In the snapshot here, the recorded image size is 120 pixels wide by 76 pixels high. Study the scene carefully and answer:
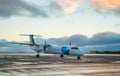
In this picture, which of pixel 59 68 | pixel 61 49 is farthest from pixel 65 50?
pixel 59 68

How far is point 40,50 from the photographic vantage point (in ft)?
275

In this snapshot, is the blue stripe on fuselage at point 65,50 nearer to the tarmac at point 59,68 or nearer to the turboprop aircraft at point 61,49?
the turboprop aircraft at point 61,49

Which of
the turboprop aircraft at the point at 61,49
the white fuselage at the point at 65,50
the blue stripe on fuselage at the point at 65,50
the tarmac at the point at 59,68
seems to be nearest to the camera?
the tarmac at the point at 59,68

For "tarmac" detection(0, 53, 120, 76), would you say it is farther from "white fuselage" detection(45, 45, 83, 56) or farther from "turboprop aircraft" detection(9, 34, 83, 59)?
"turboprop aircraft" detection(9, 34, 83, 59)

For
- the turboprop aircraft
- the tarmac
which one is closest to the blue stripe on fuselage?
the turboprop aircraft

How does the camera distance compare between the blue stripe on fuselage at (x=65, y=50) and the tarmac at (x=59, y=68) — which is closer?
the tarmac at (x=59, y=68)

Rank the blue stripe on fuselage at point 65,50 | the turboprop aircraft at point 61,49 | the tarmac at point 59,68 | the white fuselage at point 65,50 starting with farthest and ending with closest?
the blue stripe on fuselage at point 65,50 < the turboprop aircraft at point 61,49 < the white fuselage at point 65,50 < the tarmac at point 59,68

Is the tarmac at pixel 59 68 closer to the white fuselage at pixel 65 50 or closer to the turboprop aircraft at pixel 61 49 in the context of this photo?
the white fuselage at pixel 65 50

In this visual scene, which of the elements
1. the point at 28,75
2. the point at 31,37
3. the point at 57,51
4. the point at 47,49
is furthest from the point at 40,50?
the point at 28,75

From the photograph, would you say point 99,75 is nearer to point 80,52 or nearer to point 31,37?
point 80,52

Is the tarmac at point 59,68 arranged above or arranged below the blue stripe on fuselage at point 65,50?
below

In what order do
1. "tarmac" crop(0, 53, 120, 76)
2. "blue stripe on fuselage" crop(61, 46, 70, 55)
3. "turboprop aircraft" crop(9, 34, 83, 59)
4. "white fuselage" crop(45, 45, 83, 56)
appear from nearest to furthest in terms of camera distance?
"tarmac" crop(0, 53, 120, 76) → "white fuselage" crop(45, 45, 83, 56) → "turboprop aircraft" crop(9, 34, 83, 59) → "blue stripe on fuselage" crop(61, 46, 70, 55)

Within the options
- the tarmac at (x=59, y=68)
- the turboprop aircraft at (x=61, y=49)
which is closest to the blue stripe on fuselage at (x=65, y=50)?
the turboprop aircraft at (x=61, y=49)

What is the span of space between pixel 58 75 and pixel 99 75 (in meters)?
3.20
